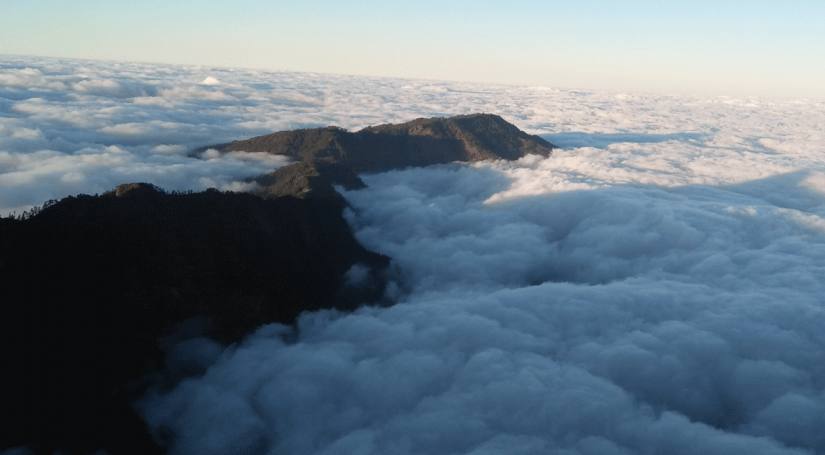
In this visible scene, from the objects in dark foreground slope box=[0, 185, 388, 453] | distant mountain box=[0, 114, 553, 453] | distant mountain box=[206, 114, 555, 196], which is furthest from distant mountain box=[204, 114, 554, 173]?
dark foreground slope box=[0, 185, 388, 453]

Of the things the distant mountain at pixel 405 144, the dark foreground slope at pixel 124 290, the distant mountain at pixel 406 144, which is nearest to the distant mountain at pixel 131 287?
the dark foreground slope at pixel 124 290

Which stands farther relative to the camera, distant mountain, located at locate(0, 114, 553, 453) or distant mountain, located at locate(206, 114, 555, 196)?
distant mountain, located at locate(206, 114, 555, 196)

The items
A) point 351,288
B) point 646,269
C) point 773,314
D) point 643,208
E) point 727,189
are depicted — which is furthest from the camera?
point 727,189

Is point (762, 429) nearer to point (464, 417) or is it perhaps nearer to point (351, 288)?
point (464, 417)

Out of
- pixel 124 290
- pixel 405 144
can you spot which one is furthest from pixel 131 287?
pixel 405 144

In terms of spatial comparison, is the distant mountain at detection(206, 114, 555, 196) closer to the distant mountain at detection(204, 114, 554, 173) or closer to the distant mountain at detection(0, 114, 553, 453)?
the distant mountain at detection(204, 114, 554, 173)

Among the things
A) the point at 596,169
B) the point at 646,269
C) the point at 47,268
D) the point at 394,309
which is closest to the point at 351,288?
the point at 394,309

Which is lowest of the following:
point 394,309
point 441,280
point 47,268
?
point 441,280
